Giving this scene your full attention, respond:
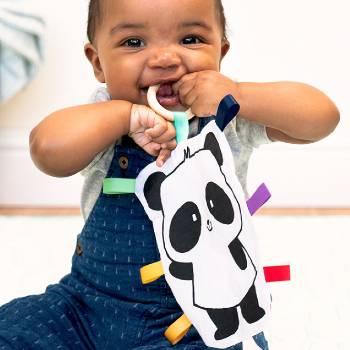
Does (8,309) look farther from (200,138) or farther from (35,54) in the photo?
(35,54)

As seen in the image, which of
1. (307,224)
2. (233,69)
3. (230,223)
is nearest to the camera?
(230,223)

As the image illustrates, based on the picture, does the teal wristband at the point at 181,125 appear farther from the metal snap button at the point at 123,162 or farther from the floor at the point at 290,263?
the floor at the point at 290,263

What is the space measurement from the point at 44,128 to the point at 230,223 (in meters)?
0.19

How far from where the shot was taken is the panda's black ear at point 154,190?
0.66m

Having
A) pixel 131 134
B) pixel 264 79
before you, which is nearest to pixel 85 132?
pixel 131 134

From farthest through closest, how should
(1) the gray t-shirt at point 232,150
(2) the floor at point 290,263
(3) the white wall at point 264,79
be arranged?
(3) the white wall at point 264,79
(2) the floor at point 290,263
(1) the gray t-shirt at point 232,150

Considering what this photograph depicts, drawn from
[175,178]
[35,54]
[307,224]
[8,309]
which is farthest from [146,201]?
[35,54]

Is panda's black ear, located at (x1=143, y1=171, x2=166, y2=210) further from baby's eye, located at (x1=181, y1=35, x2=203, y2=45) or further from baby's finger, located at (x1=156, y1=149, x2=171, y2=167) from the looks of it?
baby's eye, located at (x1=181, y1=35, x2=203, y2=45)

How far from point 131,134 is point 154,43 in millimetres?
90

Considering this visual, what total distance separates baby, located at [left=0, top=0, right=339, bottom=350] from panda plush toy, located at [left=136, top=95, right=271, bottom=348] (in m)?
0.03

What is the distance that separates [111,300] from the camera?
691 millimetres

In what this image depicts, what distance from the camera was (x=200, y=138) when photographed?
632 millimetres

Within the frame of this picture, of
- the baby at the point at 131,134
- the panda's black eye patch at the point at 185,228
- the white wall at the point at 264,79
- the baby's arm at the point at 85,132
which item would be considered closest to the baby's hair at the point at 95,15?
the baby at the point at 131,134

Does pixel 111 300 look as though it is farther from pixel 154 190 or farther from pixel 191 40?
pixel 191 40
